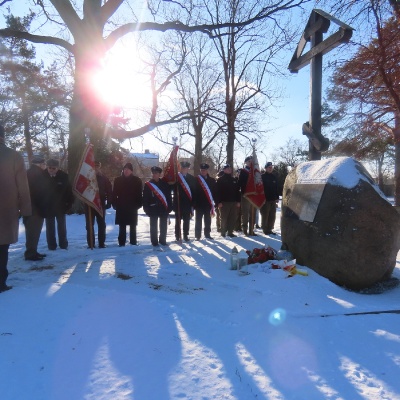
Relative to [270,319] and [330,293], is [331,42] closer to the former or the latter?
[330,293]

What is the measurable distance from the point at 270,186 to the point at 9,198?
6.51m

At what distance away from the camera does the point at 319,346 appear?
3.00m

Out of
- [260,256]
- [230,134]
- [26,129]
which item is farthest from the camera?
[26,129]

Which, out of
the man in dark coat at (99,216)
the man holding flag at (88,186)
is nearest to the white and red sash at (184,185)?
the man in dark coat at (99,216)

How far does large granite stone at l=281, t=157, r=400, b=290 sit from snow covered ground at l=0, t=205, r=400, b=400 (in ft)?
1.14

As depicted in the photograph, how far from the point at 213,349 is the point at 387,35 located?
8.15m

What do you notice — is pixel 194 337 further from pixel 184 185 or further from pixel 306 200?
pixel 184 185

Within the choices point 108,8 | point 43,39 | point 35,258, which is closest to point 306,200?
point 35,258

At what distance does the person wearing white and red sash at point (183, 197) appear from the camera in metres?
8.15

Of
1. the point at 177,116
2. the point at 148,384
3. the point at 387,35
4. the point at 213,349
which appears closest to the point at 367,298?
the point at 213,349

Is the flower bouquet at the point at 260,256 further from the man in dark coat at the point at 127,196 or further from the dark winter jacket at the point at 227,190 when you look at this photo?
the dark winter jacket at the point at 227,190

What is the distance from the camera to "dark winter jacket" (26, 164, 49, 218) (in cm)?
637

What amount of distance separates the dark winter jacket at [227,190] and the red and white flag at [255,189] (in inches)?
11.5

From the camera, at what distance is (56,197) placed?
264 inches
